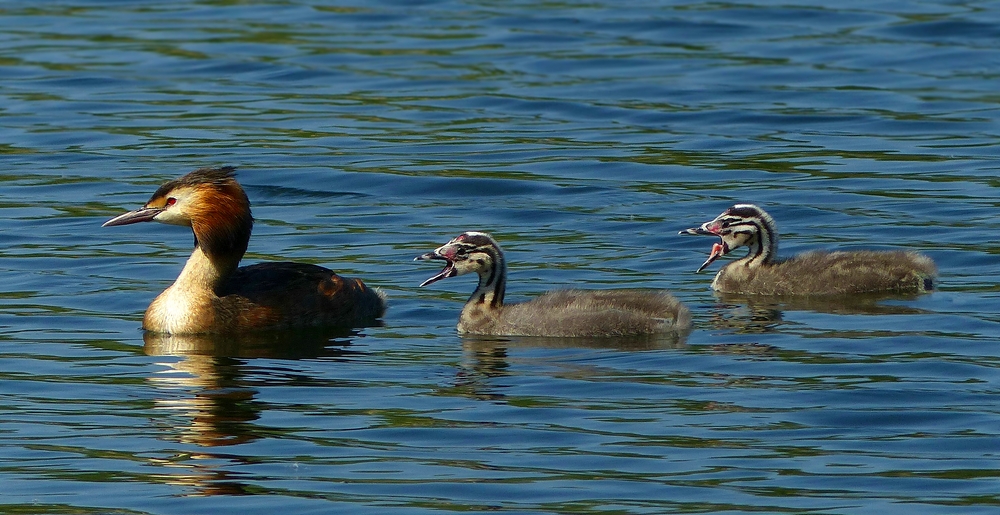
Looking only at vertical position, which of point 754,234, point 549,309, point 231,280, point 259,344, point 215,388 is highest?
point 754,234

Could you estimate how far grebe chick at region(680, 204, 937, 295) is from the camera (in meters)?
13.7

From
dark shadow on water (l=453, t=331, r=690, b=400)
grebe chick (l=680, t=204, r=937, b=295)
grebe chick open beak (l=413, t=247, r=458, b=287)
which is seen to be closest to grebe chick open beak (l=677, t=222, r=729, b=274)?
grebe chick (l=680, t=204, r=937, b=295)

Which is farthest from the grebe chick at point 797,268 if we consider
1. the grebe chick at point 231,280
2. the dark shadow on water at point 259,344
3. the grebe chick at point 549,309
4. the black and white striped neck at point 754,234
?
the dark shadow on water at point 259,344

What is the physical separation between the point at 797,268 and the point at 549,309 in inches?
94.7

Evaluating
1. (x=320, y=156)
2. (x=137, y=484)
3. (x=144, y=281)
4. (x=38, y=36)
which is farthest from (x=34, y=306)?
(x=38, y=36)

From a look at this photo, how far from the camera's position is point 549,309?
12.5 meters

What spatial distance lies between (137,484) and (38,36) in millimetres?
18150

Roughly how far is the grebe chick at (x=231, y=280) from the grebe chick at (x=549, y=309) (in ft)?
2.92

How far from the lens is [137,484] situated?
30.9 feet

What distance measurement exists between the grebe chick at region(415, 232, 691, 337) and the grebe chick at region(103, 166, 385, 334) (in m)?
0.89

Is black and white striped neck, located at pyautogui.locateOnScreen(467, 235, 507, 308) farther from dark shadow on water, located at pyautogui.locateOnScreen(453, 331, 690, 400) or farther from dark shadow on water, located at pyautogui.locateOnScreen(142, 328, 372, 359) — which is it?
dark shadow on water, located at pyautogui.locateOnScreen(142, 328, 372, 359)

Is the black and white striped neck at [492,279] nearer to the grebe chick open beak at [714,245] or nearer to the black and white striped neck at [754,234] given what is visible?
the grebe chick open beak at [714,245]

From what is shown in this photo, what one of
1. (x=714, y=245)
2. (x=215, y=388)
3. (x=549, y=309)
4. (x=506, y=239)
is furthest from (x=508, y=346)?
(x=506, y=239)

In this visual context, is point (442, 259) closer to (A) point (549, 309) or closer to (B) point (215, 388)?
(A) point (549, 309)
